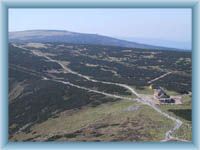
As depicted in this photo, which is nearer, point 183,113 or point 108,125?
point 108,125

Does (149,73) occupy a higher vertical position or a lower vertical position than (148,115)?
higher

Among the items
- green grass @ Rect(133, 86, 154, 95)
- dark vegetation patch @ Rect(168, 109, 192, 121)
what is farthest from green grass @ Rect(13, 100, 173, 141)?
green grass @ Rect(133, 86, 154, 95)

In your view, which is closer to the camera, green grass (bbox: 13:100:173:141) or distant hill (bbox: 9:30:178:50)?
green grass (bbox: 13:100:173:141)

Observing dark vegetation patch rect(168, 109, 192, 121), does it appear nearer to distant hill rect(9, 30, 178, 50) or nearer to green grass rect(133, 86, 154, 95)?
green grass rect(133, 86, 154, 95)

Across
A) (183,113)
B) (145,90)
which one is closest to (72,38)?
(145,90)

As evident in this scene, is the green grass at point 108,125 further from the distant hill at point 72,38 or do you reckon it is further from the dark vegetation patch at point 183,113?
the distant hill at point 72,38

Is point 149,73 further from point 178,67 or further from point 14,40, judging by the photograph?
point 14,40

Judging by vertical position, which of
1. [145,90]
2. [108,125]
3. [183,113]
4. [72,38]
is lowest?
[108,125]

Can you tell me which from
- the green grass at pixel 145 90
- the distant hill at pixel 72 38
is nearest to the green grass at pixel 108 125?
the green grass at pixel 145 90

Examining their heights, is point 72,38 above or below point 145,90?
above

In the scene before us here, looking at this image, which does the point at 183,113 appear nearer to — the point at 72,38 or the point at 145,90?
the point at 145,90
